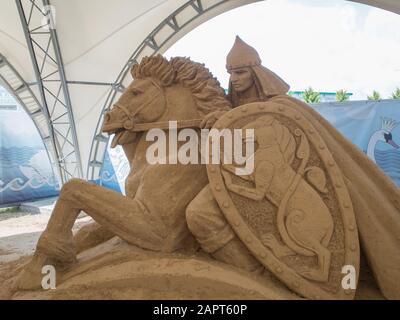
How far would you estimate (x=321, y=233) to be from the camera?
58.9 inches

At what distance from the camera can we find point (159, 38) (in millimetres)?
6496

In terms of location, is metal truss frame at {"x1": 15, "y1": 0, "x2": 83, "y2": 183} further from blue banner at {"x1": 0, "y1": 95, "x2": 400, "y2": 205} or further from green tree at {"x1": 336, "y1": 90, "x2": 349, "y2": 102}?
green tree at {"x1": 336, "y1": 90, "x2": 349, "y2": 102}

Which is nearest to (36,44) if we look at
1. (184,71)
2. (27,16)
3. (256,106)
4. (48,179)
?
(27,16)

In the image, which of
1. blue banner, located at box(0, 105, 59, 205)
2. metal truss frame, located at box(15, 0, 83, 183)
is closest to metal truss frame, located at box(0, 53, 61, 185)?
metal truss frame, located at box(15, 0, 83, 183)

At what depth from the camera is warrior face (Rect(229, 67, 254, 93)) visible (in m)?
1.92

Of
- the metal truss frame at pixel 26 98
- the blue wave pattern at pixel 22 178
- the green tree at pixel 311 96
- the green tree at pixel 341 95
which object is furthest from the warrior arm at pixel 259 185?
the green tree at pixel 341 95

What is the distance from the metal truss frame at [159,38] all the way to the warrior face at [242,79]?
457 centimetres

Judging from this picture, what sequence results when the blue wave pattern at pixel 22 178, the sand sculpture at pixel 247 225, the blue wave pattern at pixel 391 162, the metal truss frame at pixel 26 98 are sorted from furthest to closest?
the blue wave pattern at pixel 22 178
the metal truss frame at pixel 26 98
the blue wave pattern at pixel 391 162
the sand sculpture at pixel 247 225

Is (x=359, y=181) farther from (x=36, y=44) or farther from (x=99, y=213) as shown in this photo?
(x=36, y=44)

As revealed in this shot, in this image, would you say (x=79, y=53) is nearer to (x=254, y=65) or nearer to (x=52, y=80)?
(x=52, y=80)

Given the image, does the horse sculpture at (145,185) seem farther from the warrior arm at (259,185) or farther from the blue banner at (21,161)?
the blue banner at (21,161)

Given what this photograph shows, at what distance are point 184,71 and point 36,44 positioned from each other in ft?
18.1

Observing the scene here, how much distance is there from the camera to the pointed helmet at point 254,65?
188 cm

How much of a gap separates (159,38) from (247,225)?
5.76m
